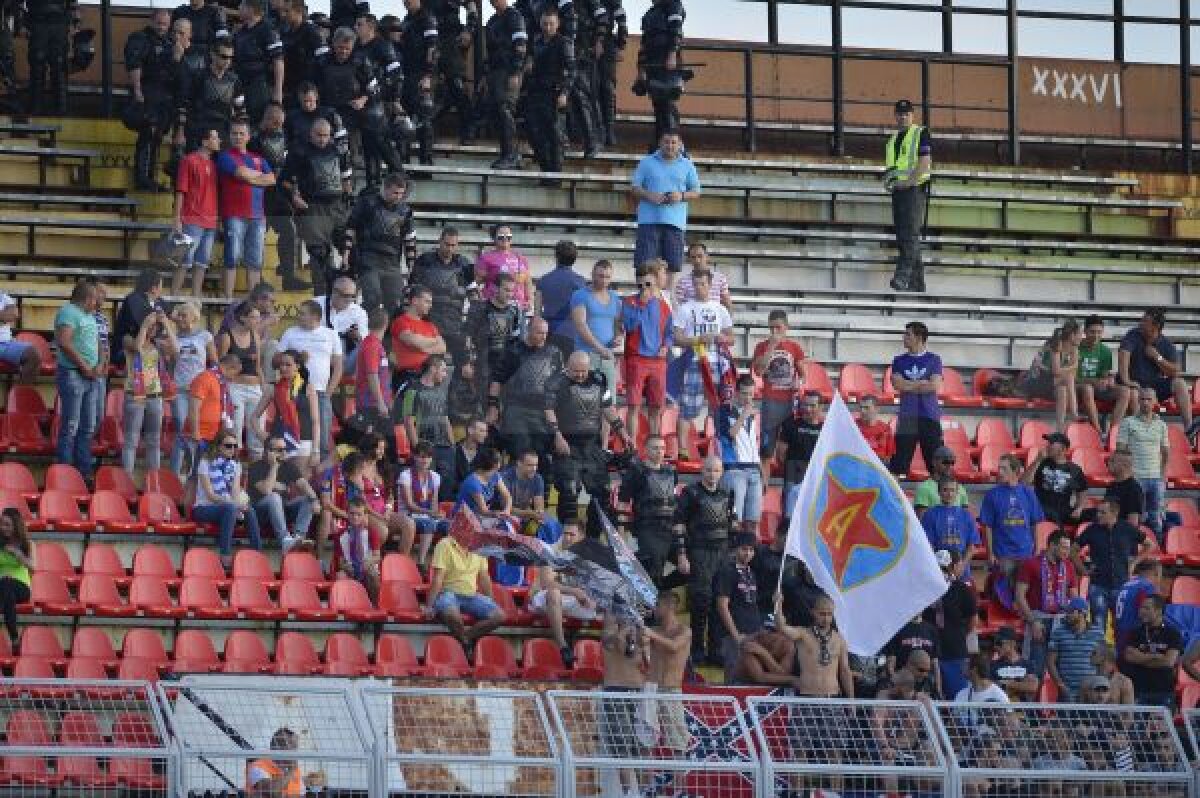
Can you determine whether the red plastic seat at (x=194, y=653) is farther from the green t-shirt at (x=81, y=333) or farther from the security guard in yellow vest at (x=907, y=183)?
the security guard in yellow vest at (x=907, y=183)

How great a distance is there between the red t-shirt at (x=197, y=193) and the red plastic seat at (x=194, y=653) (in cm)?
450

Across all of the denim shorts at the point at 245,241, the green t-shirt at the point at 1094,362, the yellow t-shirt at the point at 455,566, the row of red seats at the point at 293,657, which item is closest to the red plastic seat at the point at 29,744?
the row of red seats at the point at 293,657

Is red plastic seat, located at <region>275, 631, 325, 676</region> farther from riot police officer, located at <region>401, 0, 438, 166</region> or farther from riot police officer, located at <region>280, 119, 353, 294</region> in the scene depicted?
riot police officer, located at <region>401, 0, 438, 166</region>

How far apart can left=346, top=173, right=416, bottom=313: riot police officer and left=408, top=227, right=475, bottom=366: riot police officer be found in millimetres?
218

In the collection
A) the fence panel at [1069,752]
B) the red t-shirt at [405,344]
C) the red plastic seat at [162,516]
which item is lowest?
the fence panel at [1069,752]

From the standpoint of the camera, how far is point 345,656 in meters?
21.2

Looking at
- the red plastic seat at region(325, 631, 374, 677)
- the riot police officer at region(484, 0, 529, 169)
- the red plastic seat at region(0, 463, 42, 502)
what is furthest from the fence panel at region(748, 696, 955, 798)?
the riot police officer at region(484, 0, 529, 169)

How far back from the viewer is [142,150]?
26578mm

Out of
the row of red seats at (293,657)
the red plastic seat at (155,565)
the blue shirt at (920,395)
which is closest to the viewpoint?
the row of red seats at (293,657)

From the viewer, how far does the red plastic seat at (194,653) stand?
67.4ft

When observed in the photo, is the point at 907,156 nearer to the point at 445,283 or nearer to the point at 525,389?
the point at 445,283

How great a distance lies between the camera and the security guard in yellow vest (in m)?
27.6

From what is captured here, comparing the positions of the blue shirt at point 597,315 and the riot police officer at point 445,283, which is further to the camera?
the blue shirt at point 597,315

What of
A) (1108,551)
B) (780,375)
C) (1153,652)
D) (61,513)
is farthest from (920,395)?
(61,513)
